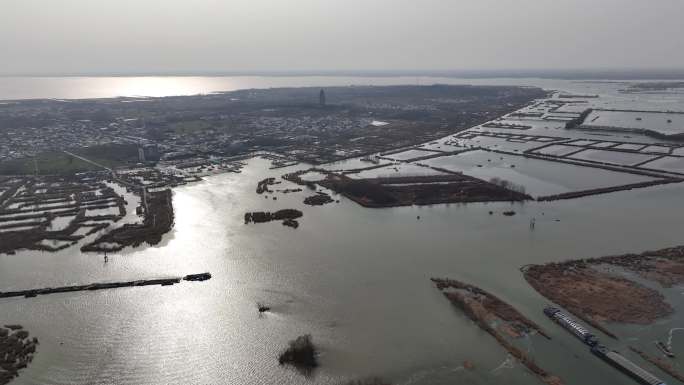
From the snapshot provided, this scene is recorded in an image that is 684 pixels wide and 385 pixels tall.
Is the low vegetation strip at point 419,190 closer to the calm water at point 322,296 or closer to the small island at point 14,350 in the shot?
the calm water at point 322,296

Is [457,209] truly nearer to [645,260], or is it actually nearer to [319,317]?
[645,260]

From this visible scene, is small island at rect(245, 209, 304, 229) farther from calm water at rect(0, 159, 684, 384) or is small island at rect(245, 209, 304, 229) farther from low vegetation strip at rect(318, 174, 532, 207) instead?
low vegetation strip at rect(318, 174, 532, 207)

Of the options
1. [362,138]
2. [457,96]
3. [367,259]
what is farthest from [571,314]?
[457,96]

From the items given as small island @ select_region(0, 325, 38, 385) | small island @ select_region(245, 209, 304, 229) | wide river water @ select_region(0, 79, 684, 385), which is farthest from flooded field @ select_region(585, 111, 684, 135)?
small island @ select_region(0, 325, 38, 385)

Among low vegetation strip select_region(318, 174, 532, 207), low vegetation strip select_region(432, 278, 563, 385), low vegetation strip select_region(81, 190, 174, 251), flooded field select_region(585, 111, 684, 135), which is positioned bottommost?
low vegetation strip select_region(432, 278, 563, 385)

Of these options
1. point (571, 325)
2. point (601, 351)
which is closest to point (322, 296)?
point (571, 325)
